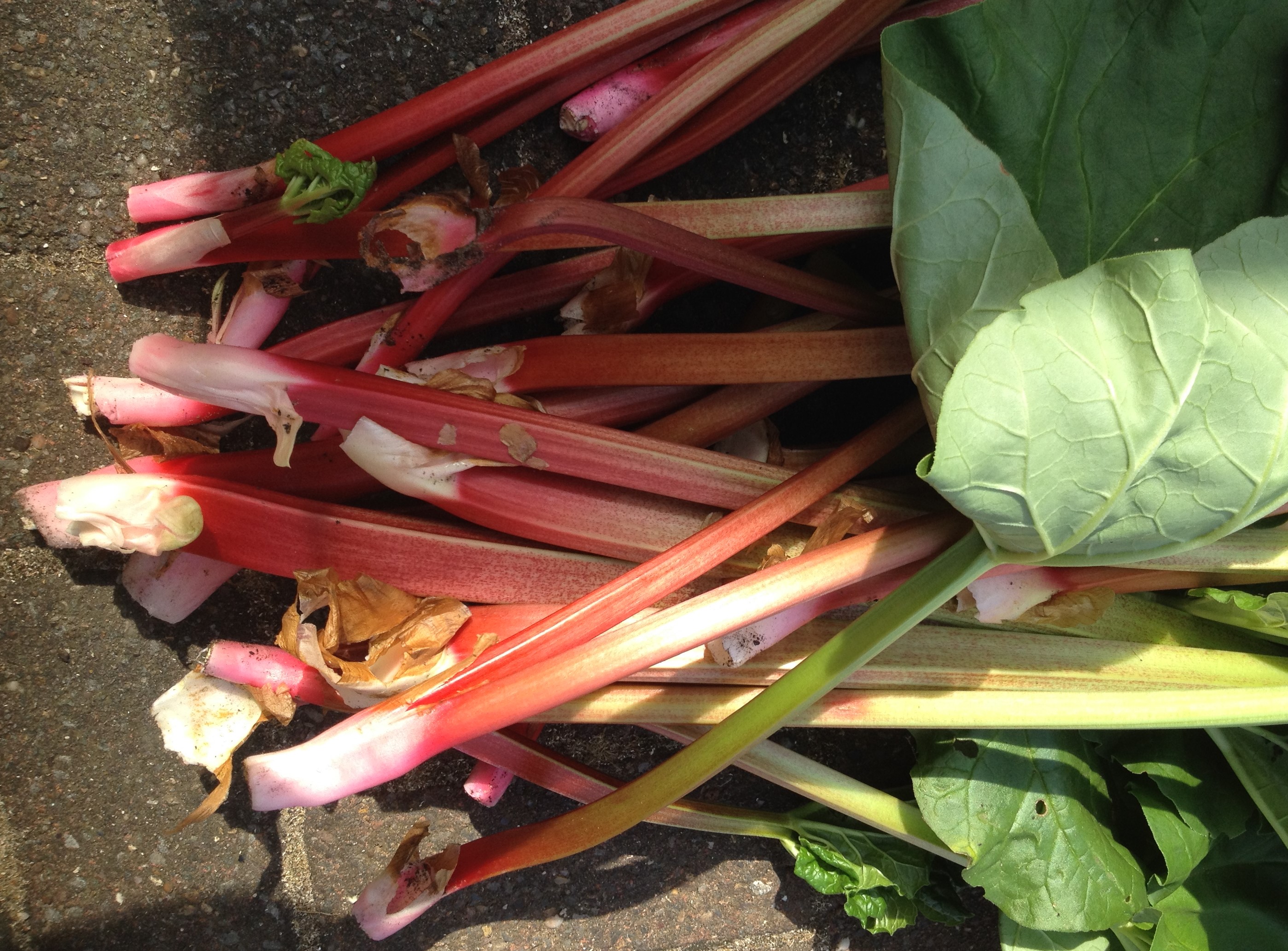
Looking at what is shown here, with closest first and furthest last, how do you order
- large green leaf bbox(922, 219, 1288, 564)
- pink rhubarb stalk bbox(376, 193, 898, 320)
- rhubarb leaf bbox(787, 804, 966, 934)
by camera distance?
1. large green leaf bbox(922, 219, 1288, 564)
2. pink rhubarb stalk bbox(376, 193, 898, 320)
3. rhubarb leaf bbox(787, 804, 966, 934)

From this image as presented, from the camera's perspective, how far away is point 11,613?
1535 mm

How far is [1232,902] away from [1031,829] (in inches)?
22.0

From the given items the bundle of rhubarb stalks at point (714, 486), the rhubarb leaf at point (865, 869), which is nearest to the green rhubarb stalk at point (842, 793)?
the bundle of rhubarb stalks at point (714, 486)

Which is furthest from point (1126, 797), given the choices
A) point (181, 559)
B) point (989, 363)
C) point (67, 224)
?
point (67, 224)

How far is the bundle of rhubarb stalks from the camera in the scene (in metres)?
1.16

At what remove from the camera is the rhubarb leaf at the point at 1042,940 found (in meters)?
1.81

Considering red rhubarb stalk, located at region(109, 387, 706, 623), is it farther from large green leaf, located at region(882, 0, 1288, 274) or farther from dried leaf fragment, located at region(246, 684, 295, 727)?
large green leaf, located at region(882, 0, 1288, 274)

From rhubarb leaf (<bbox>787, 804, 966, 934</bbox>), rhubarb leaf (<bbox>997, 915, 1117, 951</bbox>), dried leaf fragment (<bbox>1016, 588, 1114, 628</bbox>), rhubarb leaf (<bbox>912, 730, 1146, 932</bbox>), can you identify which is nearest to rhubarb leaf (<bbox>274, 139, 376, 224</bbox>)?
dried leaf fragment (<bbox>1016, 588, 1114, 628</bbox>)

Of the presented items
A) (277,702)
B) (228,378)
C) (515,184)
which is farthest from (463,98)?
(277,702)

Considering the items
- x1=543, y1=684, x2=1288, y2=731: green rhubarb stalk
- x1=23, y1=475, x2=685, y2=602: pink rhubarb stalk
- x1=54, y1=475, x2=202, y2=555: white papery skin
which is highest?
x1=54, y1=475, x2=202, y2=555: white papery skin

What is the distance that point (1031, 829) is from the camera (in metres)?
1.58

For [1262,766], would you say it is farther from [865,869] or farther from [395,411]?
[395,411]

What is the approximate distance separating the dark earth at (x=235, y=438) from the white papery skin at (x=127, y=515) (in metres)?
0.23

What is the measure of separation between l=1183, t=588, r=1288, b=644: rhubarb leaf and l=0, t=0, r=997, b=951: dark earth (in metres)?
0.66
